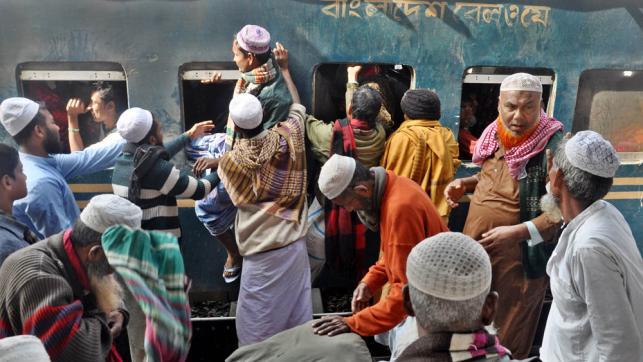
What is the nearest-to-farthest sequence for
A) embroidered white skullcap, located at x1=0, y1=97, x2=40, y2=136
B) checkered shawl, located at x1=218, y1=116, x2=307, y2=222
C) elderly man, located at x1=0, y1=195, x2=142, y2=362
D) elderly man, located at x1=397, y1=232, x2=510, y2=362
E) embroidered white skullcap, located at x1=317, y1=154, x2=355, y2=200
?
1. elderly man, located at x1=397, y1=232, x2=510, y2=362
2. elderly man, located at x1=0, y1=195, x2=142, y2=362
3. embroidered white skullcap, located at x1=317, y1=154, x2=355, y2=200
4. embroidered white skullcap, located at x1=0, y1=97, x2=40, y2=136
5. checkered shawl, located at x1=218, y1=116, x2=307, y2=222

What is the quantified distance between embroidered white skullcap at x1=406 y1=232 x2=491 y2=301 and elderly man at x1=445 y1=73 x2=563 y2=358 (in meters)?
1.68

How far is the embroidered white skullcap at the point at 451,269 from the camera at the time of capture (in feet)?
4.75

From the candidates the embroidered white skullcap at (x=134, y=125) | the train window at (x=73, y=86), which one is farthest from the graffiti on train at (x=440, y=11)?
the train window at (x=73, y=86)

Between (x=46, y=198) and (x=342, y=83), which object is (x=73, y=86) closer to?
(x=46, y=198)

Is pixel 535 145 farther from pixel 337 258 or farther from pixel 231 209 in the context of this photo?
pixel 231 209

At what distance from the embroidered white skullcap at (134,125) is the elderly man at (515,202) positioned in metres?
2.04

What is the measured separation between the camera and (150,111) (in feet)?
11.6

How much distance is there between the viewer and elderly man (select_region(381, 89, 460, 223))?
11.6 feet

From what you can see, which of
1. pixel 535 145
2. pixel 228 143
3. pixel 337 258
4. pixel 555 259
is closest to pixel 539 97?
pixel 535 145

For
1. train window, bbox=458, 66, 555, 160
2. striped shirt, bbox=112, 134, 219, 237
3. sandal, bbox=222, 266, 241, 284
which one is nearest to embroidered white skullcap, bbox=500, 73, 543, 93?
train window, bbox=458, 66, 555, 160

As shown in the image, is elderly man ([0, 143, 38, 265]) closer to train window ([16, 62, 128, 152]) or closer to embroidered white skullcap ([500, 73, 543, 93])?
train window ([16, 62, 128, 152])

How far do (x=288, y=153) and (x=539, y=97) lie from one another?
5.30 feet

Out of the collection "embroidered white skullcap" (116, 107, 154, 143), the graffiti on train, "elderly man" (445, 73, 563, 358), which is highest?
the graffiti on train

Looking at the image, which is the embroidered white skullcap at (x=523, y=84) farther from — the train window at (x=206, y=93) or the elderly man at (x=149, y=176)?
the elderly man at (x=149, y=176)
